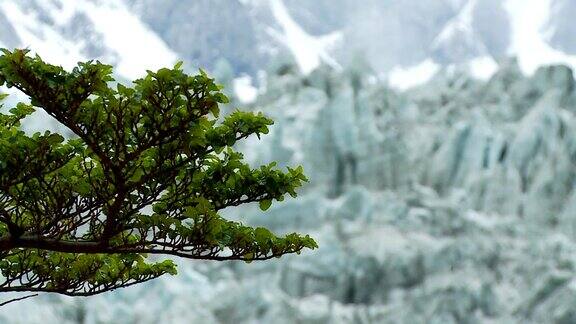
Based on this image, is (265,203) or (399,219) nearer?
(265,203)

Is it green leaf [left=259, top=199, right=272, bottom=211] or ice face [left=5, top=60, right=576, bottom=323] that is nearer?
green leaf [left=259, top=199, right=272, bottom=211]

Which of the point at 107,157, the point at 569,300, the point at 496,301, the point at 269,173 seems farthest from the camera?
the point at 496,301

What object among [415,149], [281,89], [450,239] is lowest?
[450,239]

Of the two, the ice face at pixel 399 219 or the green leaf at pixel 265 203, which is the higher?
the ice face at pixel 399 219

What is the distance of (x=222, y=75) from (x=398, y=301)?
23633 millimetres

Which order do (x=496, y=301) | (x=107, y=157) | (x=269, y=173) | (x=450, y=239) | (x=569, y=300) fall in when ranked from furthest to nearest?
(x=450, y=239) → (x=496, y=301) → (x=569, y=300) → (x=269, y=173) → (x=107, y=157)

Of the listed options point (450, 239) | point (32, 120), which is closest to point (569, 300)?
point (450, 239)

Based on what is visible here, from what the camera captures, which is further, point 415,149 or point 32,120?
point 415,149

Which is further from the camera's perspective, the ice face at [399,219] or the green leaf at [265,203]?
the ice face at [399,219]

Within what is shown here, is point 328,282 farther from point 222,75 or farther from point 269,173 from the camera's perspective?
point 269,173

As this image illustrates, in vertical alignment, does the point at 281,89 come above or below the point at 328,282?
above

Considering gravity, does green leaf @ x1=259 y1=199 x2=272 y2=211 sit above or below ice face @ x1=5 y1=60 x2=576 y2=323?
below

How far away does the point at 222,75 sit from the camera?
56969mm

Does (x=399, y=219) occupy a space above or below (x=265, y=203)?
above
